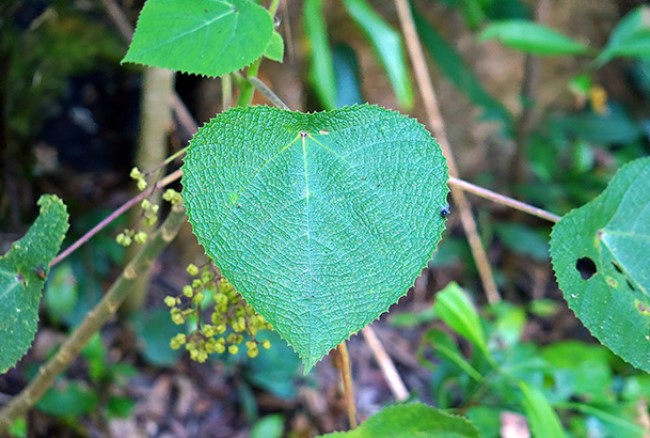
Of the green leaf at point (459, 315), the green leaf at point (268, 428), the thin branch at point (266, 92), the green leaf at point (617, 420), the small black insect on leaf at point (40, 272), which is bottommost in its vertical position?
the green leaf at point (268, 428)

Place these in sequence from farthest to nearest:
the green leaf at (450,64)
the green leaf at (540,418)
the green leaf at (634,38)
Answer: the green leaf at (450,64), the green leaf at (634,38), the green leaf at (540,418)

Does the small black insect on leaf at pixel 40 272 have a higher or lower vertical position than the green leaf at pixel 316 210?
lower

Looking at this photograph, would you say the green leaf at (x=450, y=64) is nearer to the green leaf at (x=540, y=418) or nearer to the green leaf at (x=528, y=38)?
the green leaf at (x=528, y=38)

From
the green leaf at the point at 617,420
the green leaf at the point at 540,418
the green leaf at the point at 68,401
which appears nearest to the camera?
the green leaf at the point at 540,418

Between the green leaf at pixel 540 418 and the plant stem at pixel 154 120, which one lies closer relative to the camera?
the green leaf at pixel 540 418

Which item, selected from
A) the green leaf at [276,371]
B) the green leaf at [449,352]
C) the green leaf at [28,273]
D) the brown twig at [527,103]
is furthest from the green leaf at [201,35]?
the brown twig at [527,103]

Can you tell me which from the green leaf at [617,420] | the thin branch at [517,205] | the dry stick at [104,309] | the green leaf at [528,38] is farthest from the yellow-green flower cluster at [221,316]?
the green leaf at [528,38]
